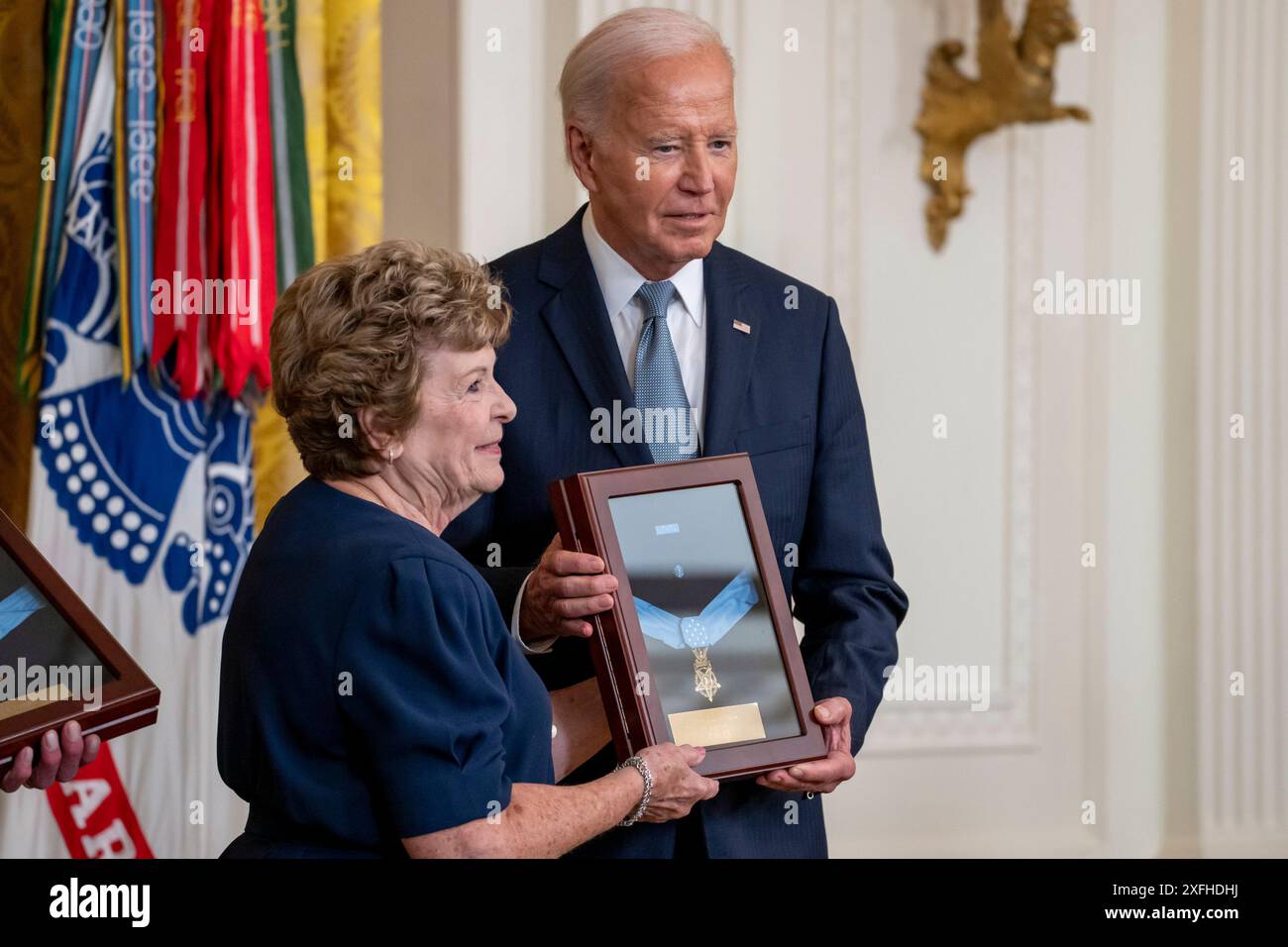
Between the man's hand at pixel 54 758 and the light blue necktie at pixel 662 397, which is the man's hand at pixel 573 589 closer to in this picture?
the light blue necktie at pixel 662 397

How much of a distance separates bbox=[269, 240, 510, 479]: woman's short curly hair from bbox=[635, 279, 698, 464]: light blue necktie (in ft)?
1.53

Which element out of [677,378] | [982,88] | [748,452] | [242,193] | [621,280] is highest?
[982,88]

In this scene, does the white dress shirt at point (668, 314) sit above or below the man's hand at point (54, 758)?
above

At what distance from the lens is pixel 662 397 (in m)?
2.09

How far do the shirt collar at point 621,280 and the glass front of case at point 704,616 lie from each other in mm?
374

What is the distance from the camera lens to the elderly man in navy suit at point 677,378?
81.5 inches

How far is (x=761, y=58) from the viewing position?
3.22 metres

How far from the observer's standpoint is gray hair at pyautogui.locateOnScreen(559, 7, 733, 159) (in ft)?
6.81

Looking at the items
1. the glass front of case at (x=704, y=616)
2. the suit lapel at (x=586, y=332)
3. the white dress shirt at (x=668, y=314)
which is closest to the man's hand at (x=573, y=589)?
the glass front of case at (x=704, y=616)

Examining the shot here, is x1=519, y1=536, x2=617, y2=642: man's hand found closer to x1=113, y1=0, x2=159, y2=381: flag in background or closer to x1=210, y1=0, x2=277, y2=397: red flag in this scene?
x1=210, y1=0, x2=277, y2=397: red flag

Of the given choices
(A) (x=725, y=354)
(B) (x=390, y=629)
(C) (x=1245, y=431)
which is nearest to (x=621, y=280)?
(A) (x=725, y=354)

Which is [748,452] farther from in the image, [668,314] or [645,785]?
[645,785]

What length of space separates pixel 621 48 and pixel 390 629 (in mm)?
1004

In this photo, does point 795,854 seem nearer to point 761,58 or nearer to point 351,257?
point 351,257
